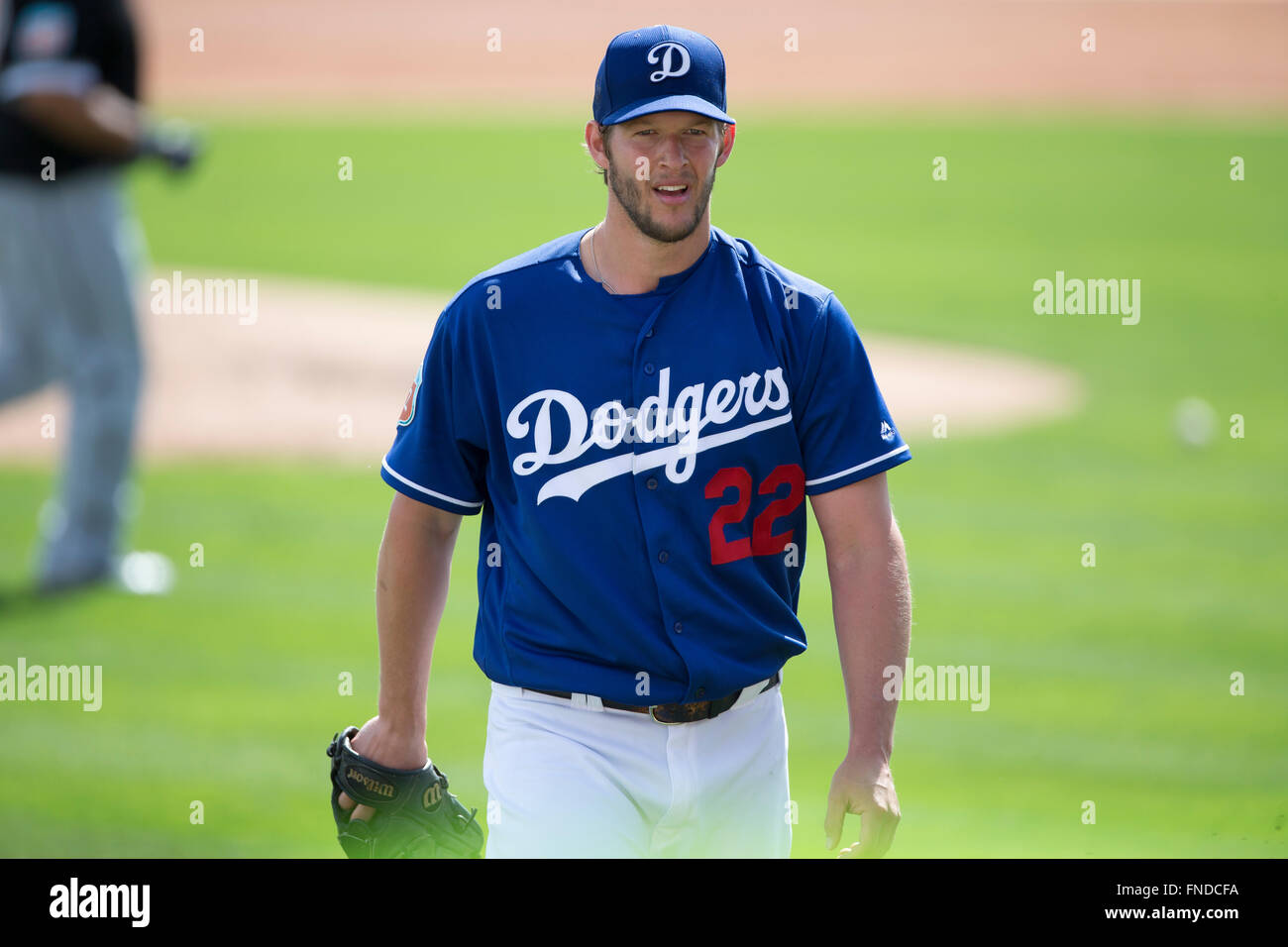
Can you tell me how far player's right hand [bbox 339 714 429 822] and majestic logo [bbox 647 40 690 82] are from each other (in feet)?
4.97

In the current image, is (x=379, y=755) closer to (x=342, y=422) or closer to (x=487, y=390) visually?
(x=487, y=390)

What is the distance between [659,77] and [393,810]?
168 centimetres

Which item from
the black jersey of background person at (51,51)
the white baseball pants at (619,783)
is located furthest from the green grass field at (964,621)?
the black jersey of background person at (51,51)

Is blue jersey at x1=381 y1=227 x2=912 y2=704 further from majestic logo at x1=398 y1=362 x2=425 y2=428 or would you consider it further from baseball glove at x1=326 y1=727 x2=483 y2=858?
baseball glove at x1=326 y1=727 x2=483 y2=858

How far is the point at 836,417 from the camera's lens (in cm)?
335

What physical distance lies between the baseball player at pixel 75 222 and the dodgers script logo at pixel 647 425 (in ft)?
16.6

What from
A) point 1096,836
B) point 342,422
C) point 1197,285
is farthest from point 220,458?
point 1197,285

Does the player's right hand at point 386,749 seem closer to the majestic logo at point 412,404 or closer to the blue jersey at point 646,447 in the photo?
the blue jersey at point 646,447

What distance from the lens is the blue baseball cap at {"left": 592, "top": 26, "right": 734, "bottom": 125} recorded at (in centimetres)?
323

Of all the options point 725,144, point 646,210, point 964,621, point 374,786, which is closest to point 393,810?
point 374,786

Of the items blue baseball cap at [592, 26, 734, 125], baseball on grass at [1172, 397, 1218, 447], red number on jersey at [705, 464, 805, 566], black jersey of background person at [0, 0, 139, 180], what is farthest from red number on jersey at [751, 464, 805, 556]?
baseball on grass at [1172, 397, 1218, 447]

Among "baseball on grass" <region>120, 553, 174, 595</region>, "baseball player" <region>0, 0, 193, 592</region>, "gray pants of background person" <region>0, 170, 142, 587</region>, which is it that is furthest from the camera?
"baseball on grass" <region>120, 553, 174, 595</region>

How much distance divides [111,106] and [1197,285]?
14.9 m

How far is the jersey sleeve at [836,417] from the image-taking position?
3348 mm
